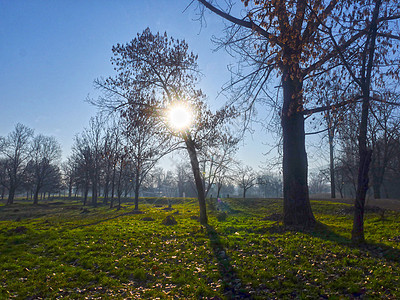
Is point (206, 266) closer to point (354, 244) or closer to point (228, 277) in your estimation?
point (228, 277)

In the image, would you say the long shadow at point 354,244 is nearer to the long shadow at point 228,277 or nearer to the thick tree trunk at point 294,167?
the thick tree trunk at point 294,167

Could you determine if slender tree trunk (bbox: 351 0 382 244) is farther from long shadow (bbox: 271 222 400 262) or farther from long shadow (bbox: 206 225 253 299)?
long shadow (bbox: 206 225 253 299)

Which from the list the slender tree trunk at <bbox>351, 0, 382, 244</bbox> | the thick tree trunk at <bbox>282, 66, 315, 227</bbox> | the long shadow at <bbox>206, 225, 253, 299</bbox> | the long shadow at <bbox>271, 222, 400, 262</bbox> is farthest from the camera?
the thick tree trunk at <bbox>282, 66, 315, 227</bbox>

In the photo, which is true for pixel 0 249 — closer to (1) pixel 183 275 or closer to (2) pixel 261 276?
(1) pixel 183 275

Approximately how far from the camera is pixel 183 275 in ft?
19.6

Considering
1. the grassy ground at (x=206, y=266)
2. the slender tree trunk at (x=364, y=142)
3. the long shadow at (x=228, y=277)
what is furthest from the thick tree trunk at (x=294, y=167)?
the long shadow at (x=228, y=277)

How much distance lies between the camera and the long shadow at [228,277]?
4914mm

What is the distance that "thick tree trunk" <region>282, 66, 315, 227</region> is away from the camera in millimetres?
10492

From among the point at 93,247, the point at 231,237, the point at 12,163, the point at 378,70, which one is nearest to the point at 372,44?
the point at 378,70

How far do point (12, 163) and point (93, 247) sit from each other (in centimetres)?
4733

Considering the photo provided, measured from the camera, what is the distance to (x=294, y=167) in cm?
1061

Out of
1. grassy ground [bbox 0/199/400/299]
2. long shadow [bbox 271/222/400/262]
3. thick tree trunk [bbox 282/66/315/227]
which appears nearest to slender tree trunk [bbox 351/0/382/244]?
long shadow [bbox 271/222/400/262]

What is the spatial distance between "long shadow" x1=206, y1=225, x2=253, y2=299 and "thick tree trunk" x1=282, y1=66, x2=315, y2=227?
4.02 m

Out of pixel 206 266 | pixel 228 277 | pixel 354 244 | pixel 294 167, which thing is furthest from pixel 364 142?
pixel 206 266
